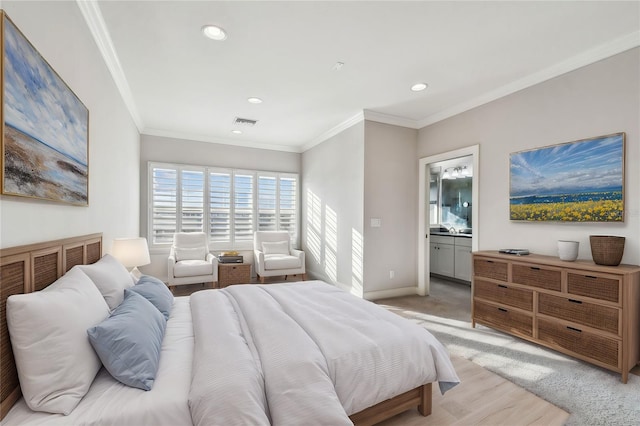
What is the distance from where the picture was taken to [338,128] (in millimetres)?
4762

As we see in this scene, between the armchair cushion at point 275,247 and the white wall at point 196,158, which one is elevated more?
the white wall at point 196,158

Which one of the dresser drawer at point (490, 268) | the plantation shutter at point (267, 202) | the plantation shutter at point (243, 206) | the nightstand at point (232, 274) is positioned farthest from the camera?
the plantation shutter at point (267, 202)

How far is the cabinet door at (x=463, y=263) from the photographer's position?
4863 millimetres

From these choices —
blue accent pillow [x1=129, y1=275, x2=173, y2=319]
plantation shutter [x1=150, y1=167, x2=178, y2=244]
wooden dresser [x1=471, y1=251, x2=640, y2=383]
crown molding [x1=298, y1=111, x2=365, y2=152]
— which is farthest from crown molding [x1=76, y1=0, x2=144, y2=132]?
wooden dresser [x1=471, y1=251, x2=640, y2=383]

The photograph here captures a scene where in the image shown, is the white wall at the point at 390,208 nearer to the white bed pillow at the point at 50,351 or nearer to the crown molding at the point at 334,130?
the crown molding at the point at 334,130

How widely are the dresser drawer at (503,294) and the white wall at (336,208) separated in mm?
1538

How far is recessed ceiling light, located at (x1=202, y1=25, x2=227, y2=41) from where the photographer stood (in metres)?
2.33

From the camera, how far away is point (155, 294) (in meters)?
2.06

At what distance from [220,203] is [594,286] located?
526 centimetres

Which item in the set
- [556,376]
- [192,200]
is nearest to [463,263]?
[556,376]

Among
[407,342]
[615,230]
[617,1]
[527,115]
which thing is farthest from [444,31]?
[407,342]

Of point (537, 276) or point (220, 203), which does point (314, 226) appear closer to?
point (220, 203)

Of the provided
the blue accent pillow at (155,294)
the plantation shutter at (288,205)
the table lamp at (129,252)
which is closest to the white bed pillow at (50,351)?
the blue accent pillow at (155,294)

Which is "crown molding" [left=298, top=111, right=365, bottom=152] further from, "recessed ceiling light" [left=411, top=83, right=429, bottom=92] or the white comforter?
the white comforter
